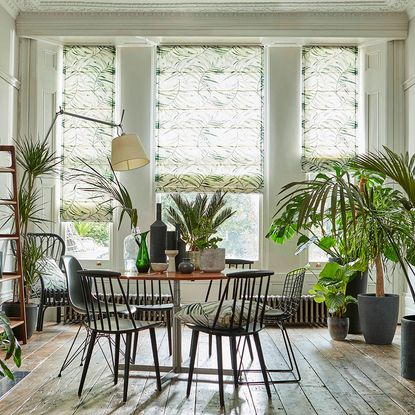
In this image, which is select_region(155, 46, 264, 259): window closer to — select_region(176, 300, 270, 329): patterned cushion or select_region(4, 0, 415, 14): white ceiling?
select_region(4, 0, 415, 14): white ceiling

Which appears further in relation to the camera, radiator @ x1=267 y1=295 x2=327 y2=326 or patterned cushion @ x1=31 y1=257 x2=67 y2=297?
radiator @ x1=267 y1=295 x2=327 y2=326

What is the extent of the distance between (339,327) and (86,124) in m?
3.68

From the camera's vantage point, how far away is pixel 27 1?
633 centimetres

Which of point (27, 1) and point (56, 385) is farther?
point (27, 1)

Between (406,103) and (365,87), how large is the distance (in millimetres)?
524

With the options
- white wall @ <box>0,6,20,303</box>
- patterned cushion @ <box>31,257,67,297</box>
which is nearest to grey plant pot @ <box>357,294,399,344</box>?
patterned cushion @ <box>31,257,67,297</box>

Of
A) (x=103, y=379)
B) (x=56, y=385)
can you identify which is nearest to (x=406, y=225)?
(x=103, y=379)

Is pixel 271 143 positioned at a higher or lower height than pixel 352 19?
lower

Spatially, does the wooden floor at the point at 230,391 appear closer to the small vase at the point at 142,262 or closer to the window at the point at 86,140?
the small vase at the point at 142,262

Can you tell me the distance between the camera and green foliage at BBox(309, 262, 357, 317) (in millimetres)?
5457

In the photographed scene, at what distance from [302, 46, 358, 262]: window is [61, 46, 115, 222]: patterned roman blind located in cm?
234

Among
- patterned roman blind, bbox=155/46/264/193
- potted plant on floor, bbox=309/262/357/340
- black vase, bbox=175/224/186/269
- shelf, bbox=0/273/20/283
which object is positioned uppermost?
patterned roman blind, bbox=155/46/264/193

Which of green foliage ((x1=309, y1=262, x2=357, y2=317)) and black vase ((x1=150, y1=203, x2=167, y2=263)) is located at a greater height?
black vase ((x1=150, y1=203, x2=167, y2=263))

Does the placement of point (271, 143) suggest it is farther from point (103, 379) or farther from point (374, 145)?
point (103, 379)
